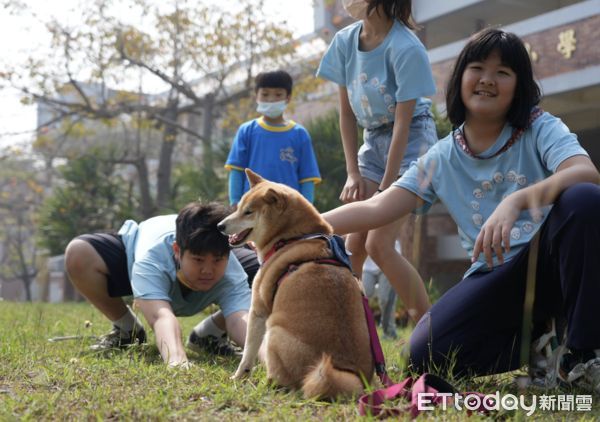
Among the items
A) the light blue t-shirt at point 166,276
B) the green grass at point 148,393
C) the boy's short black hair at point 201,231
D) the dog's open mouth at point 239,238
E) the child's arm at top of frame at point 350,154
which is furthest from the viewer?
the child's arm at top of frame at point 350,154

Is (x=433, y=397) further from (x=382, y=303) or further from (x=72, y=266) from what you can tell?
(x=382, y=303)

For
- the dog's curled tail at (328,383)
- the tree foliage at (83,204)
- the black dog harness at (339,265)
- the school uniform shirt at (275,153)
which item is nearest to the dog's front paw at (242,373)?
the black dog harness at (339,265)

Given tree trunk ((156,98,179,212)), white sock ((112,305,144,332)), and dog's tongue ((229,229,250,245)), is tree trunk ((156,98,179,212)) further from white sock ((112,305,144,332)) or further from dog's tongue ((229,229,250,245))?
dog's tongue ((229,229,250,245))

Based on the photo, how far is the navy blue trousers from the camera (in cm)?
260

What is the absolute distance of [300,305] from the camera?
8.46 feet

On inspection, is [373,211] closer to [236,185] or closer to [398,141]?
[398,141]

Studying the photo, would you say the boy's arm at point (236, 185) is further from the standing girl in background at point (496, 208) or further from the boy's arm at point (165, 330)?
the standing girl in background at point (496, 208)

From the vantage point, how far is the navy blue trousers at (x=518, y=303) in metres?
2.60

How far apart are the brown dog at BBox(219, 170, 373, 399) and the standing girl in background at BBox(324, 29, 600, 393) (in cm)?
31

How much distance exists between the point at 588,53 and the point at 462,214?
333 inches

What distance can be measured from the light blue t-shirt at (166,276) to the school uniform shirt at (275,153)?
1.30 meters

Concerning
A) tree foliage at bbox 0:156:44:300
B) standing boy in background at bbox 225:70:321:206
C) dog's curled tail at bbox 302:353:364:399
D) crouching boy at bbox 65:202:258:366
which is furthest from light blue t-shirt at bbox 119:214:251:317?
tree foliage at bbox 0:156:44:300

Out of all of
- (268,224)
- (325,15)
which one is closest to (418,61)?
(268,224)

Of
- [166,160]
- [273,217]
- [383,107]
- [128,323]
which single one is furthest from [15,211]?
[273,217]
